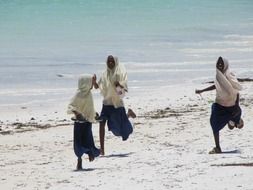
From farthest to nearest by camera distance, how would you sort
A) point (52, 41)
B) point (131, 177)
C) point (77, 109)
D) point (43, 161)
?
point (52, 41)
point (43, 161)
point (77, 109)
point (131, 177)

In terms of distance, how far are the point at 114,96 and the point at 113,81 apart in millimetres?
218

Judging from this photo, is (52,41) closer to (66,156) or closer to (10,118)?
(10,118)

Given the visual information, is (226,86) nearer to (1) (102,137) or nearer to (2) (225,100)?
(2) (225,100)

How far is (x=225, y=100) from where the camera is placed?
1161 centimetres

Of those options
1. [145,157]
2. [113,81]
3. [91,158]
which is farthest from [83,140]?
[113,81]

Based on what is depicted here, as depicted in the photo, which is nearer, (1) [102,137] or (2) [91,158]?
(2) [91,158]

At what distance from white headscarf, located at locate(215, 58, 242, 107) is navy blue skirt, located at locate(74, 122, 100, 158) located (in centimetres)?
179

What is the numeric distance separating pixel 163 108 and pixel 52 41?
2075cm

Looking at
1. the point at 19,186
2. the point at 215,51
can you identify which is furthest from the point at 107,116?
the point at 215,51

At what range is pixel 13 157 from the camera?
12.6m

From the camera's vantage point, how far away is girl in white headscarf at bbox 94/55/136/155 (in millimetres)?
11914

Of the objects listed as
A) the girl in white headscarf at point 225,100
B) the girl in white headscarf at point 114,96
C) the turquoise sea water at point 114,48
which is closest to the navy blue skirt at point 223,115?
the girl in white headscarf at point 225,100

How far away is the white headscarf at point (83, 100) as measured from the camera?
434 inches

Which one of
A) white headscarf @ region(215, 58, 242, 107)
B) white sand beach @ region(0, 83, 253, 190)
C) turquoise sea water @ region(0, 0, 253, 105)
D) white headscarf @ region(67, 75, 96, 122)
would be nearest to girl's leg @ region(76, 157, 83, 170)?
white sand beach @ region(0, 83, 253, 190)
